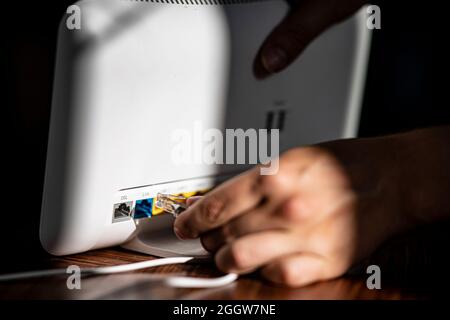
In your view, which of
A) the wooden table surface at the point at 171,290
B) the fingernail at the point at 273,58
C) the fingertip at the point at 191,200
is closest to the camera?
the wooden table surface at the point at 171,290

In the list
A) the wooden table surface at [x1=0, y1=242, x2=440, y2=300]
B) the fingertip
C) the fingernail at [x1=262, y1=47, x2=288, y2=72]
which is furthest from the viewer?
the fingernail at [x1=262, y1=47, x2=288, y2=72]

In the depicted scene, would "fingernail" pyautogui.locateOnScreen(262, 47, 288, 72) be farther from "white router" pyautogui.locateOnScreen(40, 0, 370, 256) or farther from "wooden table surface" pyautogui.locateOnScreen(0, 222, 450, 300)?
"wooden table surface" pyautogui.locateOnScreen(0, 222, 450, 300)

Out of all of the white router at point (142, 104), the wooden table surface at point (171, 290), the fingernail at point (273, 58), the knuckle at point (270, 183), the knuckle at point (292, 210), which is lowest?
the wooden table surface at point (171, 290)

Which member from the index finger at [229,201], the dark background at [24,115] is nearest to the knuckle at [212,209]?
the index finger at [229,201]

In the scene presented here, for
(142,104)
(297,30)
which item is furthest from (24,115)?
(297,30)

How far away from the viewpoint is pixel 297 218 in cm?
69

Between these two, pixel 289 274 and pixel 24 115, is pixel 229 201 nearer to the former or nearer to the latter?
pixel 289 274

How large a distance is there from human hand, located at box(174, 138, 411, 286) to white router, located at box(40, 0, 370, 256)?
0.08m

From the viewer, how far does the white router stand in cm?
71

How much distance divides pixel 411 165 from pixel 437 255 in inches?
4.4

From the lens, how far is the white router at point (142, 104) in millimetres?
706

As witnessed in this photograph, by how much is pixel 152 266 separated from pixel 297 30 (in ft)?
1.19

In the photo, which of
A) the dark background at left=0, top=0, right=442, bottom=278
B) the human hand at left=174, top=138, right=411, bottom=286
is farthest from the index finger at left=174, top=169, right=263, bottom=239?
the dark background at left=0, top=0, right=442, bottom=278

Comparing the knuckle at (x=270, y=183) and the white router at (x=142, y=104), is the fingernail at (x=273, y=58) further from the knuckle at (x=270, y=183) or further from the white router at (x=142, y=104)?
the knuckle at (x=270, y=183)
